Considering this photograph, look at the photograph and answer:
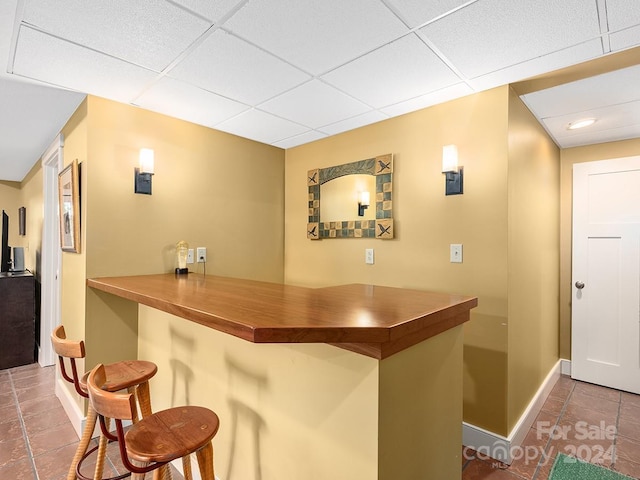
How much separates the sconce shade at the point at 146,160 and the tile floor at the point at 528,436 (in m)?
1.93

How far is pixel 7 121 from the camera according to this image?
289cm

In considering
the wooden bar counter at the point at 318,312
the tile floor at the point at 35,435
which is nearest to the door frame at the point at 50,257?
the tile floor at the point at 35,435

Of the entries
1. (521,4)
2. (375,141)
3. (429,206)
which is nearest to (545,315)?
(429,206)

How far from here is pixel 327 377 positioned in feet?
4.23

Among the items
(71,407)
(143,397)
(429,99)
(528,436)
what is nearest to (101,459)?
(143,397)

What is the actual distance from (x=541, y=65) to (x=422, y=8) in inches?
36.3

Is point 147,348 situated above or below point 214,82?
below

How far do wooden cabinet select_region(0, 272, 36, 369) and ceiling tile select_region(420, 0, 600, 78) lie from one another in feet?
15.0

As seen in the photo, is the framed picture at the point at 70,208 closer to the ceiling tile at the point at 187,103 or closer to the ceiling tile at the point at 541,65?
the ceiling tile at the point at 187,103

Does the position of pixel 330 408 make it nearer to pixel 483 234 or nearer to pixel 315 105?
pixel 483 234

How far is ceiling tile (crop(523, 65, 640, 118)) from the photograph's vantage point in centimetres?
206

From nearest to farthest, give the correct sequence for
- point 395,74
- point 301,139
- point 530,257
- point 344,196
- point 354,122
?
1. point 395,74
2. point 530,257
3. point 354,122
4. point 344,196
5. point 301,139

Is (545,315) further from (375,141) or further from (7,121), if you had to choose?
(7,121)

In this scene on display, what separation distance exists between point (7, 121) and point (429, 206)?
3.54 metres
